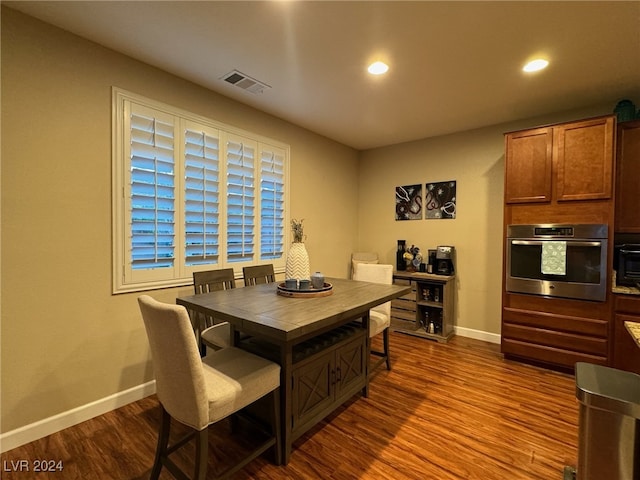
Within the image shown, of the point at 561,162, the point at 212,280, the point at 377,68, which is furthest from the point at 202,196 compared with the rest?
the point at 561,162

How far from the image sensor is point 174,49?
217 centimetres

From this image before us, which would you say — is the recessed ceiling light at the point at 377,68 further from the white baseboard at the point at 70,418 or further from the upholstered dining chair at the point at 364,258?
the white baseboard at the point at 70,418

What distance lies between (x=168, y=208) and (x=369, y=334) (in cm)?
199

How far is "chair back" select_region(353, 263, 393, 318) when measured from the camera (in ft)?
9.40

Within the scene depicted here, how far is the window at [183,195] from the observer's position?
227cm

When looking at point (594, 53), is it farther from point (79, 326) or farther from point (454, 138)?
point (79, 326)

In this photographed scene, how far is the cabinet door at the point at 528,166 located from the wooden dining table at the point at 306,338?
174cm

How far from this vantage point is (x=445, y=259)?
3.84 metres

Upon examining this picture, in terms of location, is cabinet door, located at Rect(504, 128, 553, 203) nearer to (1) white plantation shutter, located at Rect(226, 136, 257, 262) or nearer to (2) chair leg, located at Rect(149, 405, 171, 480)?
(1) white plantation shutter, located at Rect(226, 136, 257, 262)

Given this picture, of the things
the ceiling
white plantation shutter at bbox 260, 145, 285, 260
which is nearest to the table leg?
white plantation shutter at bbox 260, 145, 285, 260

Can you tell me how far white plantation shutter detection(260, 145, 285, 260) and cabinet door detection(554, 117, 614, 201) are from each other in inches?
111

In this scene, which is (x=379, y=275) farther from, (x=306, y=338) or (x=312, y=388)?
(x=312, y=388)

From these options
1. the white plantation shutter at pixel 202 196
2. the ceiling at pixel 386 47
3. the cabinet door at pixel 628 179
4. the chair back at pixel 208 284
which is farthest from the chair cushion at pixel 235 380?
the cabinet door at pixel 628 179

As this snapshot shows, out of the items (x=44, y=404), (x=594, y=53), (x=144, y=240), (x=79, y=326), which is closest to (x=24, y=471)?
(x=44, y=404)
